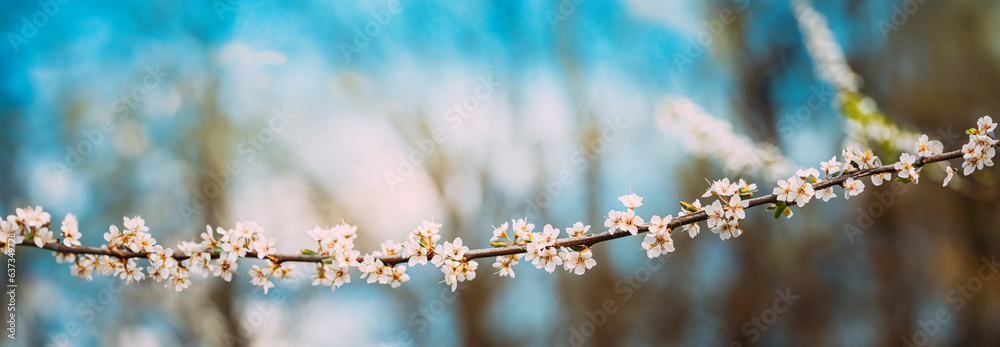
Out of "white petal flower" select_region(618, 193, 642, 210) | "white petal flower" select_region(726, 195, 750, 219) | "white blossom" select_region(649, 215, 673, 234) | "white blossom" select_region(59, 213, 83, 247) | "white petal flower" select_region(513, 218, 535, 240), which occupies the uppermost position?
"white blossom" select_region(59, 213, 83, 247)

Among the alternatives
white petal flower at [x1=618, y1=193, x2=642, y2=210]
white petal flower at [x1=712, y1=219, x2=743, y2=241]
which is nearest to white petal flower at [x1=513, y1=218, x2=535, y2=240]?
white petal flower at [x1=618, y1=193, x2=642, y2=210]

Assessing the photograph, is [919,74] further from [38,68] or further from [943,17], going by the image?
[38,68]

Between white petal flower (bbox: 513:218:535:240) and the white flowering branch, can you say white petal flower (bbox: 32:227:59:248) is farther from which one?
white petal flower (bbox: 513:218:535:240)

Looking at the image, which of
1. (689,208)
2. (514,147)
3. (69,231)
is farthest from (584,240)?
(514,147)

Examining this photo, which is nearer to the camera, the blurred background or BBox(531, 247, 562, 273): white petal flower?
BBox(531, 247, 562, 273): white petal flower

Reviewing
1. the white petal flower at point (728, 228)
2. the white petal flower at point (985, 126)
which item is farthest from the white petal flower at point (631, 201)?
the white petal flower at point (985, 126)

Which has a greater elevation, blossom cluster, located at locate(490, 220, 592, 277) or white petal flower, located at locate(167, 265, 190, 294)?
white petal flower, located at locate(167, 265, 190, 294)
